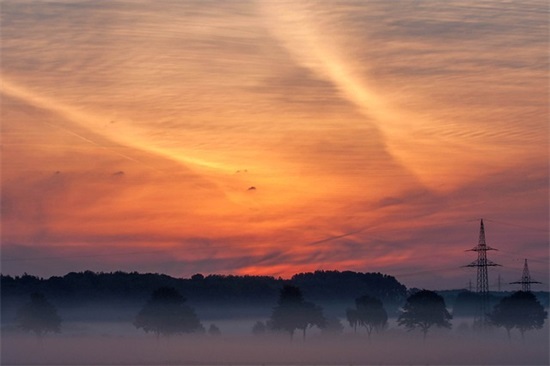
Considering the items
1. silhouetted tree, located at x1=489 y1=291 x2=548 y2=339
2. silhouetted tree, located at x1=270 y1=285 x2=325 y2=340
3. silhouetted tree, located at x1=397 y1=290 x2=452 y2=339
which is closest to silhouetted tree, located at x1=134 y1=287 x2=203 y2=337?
silhouetted tree, located at x1=270 y1=285 x2=325 y2=340

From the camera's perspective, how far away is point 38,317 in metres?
185

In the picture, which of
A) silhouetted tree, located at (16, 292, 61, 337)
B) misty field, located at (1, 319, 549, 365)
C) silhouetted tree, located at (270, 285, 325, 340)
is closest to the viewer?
misty field, located at (1, 319, 549, 365)

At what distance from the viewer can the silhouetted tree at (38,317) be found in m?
182

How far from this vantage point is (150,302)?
7677 inches

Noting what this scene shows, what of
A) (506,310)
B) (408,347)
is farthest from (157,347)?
(506,310)

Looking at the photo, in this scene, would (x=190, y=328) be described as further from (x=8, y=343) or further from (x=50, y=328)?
(x=8, y=343)

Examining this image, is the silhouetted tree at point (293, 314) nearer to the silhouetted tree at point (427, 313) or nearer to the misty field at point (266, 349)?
the misty field at point (266, 349)

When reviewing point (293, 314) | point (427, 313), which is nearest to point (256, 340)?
point (293, 314)

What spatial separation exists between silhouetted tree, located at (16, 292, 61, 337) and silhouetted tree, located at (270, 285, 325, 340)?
115 feet

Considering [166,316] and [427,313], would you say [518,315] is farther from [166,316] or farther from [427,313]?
[166,316]

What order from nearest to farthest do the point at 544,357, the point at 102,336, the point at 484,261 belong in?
the point at 544,357
the point at 484,261
the point at 102,336

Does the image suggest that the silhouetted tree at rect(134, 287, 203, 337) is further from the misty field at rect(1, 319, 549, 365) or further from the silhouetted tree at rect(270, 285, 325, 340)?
the silhouetted tree at rect(270, 285, 325, 340)

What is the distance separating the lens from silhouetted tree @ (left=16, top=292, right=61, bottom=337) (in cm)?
18238

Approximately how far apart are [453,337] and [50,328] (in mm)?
62244
